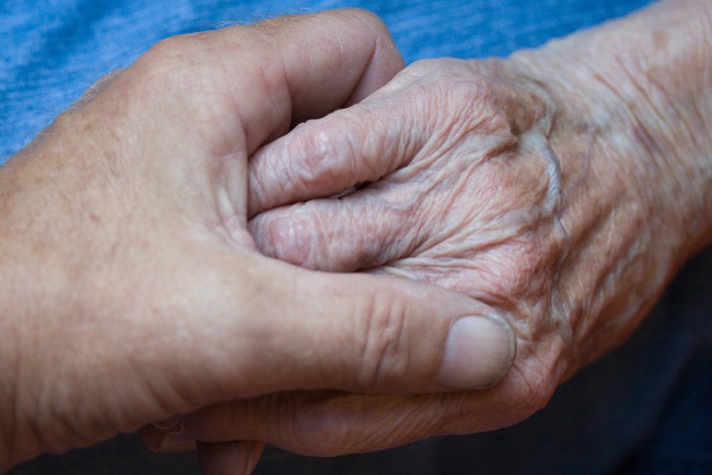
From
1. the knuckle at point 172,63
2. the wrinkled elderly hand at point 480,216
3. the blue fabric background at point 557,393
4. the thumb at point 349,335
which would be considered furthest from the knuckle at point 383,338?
the blue fabric background at point 557,393

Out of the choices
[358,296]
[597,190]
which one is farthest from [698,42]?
[358,296]

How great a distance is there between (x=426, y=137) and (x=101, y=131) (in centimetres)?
42

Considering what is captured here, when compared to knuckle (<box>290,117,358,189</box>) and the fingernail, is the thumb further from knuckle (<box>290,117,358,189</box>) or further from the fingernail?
knuckle (<box>290,117,358,189</box>)

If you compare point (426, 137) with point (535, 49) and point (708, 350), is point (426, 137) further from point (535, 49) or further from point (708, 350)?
point (708, 350)

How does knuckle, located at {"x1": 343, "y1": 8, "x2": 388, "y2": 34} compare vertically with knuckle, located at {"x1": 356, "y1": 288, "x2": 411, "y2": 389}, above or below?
above

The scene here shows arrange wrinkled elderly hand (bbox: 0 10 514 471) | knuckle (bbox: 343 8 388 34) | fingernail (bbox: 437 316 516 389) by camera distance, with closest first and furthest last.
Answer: wrinkled elderly hand (bbox: 0 10 514 471) → fingernail (bbox: 437 316 516 389) → knuckle (bbox: 343 8 388 34)

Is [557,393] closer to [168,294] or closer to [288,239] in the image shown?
[288,239]

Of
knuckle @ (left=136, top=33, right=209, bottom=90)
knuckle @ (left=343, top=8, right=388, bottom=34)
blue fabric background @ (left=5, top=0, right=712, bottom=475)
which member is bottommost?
blue fabric background @ (left=5, top=0, right=712, bottom=475)

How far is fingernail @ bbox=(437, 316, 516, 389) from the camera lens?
860 millimetres

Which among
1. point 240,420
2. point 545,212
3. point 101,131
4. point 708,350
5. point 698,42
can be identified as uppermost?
point 101,131

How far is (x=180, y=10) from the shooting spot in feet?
4.03

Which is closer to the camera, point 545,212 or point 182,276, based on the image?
point 182,276

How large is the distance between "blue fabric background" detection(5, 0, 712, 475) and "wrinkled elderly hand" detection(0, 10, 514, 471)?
0.88 feet

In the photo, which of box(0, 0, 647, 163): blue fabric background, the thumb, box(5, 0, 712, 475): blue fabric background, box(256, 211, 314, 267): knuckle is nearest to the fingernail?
the thumb
